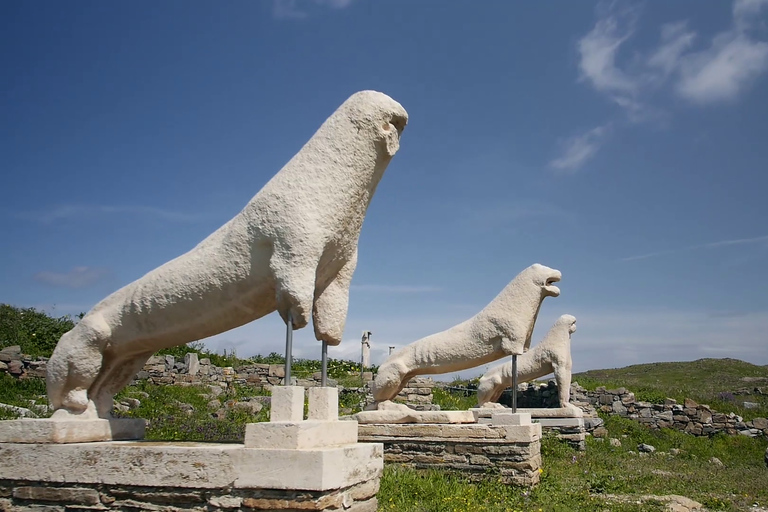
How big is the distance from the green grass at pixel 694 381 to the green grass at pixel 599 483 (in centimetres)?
409

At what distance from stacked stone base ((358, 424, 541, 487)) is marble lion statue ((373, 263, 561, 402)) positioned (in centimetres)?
94

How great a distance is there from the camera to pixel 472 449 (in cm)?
772

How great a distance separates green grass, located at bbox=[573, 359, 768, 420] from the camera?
53.8 feet

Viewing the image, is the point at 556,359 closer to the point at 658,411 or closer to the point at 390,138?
the point at 658,411

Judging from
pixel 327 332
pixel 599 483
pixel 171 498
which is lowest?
pixel 599 483

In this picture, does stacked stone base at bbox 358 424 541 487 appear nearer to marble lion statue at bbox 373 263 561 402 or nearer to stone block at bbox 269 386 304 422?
marble lion statue at bbox 373 263 561 402

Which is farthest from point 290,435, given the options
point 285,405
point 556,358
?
point 556,358

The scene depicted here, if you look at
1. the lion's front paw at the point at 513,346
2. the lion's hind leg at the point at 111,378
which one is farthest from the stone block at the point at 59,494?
the lion's front paw at the point at 513,346

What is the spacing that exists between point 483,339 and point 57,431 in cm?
571

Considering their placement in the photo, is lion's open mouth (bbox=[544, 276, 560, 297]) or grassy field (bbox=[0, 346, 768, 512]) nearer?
grassy field (bbox=[0, 346, 768, 512])

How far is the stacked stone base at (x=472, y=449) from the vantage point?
7496 millimetres

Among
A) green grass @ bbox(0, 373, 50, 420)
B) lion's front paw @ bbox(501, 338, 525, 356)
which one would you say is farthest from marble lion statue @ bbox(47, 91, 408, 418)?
green grass @ bbox(0, 373, 50, 420)

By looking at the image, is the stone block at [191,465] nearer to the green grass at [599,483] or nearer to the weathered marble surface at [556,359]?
the green grass at [599,483]

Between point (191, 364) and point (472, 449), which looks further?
point (191, 364)
